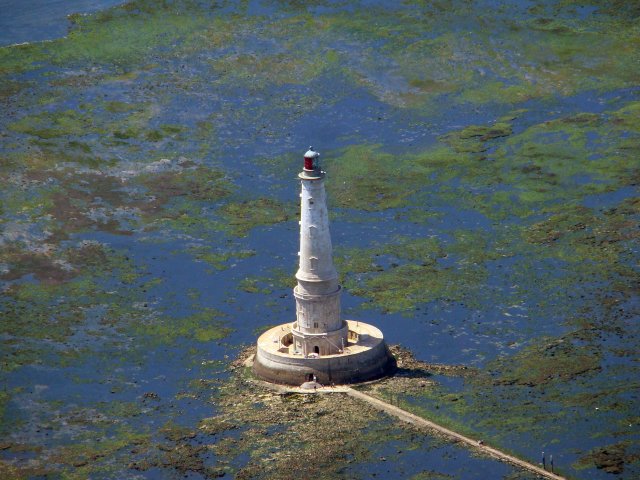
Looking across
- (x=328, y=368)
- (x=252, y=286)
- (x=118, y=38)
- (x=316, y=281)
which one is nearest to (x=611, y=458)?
(x=328, y=368)

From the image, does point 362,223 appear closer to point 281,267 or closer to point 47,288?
point 281,267

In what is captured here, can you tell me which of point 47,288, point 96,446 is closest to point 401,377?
point 96,446

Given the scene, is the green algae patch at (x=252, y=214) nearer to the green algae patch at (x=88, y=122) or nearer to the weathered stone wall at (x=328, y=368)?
the green algae patch at (x=88, y=122)

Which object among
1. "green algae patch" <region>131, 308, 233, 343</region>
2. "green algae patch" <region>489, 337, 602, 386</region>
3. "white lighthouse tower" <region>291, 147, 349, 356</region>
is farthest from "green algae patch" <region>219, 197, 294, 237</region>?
"green algae patch" <region>489, 337, 602, 386</region>

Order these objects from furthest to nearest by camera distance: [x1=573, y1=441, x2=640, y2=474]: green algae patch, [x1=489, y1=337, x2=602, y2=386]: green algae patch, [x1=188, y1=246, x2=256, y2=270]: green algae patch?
[x1=188, y1=246, x2=256, y2=270]: green algae patch
[x1=489, y1=337, x2=602, y2=386]: green algae patch
[x1=573, y1=441, x2=640, y2=474]: green algae patch

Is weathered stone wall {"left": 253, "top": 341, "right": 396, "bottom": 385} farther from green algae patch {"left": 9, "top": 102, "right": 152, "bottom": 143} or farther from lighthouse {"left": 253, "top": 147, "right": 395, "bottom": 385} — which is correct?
green algae patch {"left": 9, "top": 102, "right": 152, "bottom": 143}

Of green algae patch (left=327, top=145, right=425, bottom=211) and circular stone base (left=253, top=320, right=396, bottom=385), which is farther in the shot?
green algae patch (left=327, top=145, right=425, bottom=211)
